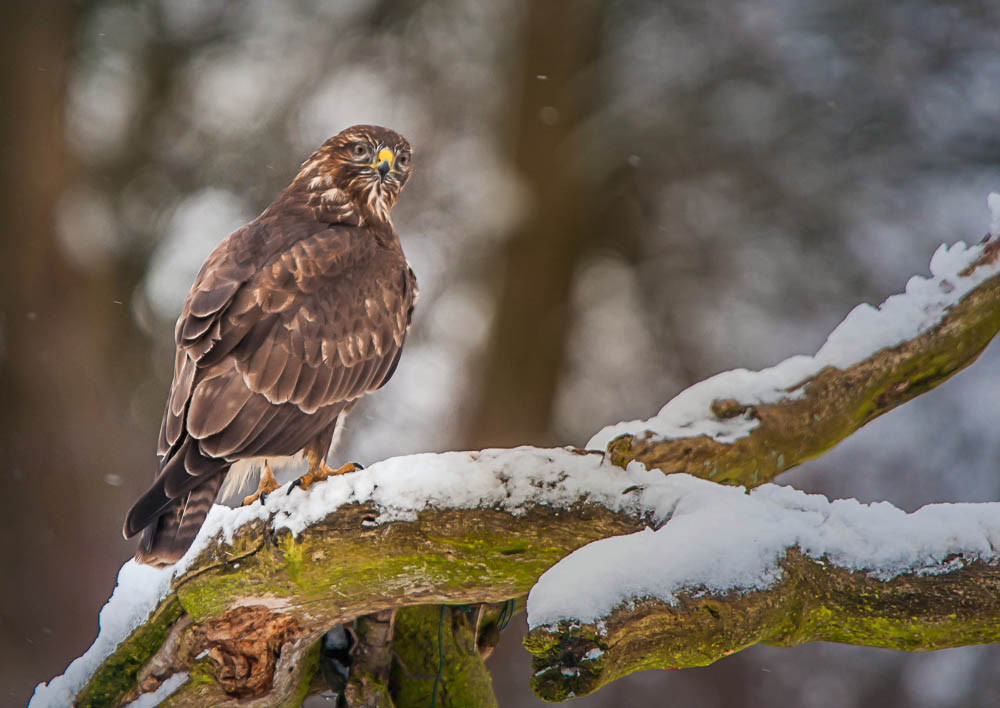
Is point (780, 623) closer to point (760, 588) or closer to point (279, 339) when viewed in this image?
point (760, 588)

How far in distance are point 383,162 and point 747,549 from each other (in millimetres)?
2396

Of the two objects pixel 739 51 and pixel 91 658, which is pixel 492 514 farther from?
pixel 739 51

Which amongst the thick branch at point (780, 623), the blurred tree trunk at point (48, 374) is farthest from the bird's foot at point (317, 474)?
the blurred tree trunk at point (48, 374)

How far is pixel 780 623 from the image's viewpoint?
2.01 meters

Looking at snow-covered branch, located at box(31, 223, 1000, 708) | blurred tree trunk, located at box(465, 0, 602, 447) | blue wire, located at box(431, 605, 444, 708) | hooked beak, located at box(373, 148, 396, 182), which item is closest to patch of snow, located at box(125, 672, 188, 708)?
snow-covered branch, located at box(31, 223, 1000, 708)

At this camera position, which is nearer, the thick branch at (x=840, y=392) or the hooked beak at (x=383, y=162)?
the thick branch at (x=840, y=392)

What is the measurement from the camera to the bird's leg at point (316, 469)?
3070 mm

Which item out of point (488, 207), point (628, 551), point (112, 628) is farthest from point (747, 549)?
point (488, 207)

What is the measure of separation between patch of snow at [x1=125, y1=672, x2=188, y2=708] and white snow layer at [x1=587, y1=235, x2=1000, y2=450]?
144cm

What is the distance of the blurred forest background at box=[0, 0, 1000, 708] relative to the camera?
17.8 feet

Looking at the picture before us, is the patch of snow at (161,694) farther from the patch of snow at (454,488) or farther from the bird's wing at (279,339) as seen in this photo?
the bird's wing at (279,339)

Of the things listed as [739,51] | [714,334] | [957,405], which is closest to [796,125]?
[739,51]

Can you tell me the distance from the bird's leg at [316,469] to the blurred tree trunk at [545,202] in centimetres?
243

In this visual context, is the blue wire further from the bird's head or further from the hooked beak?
the hooked beak
